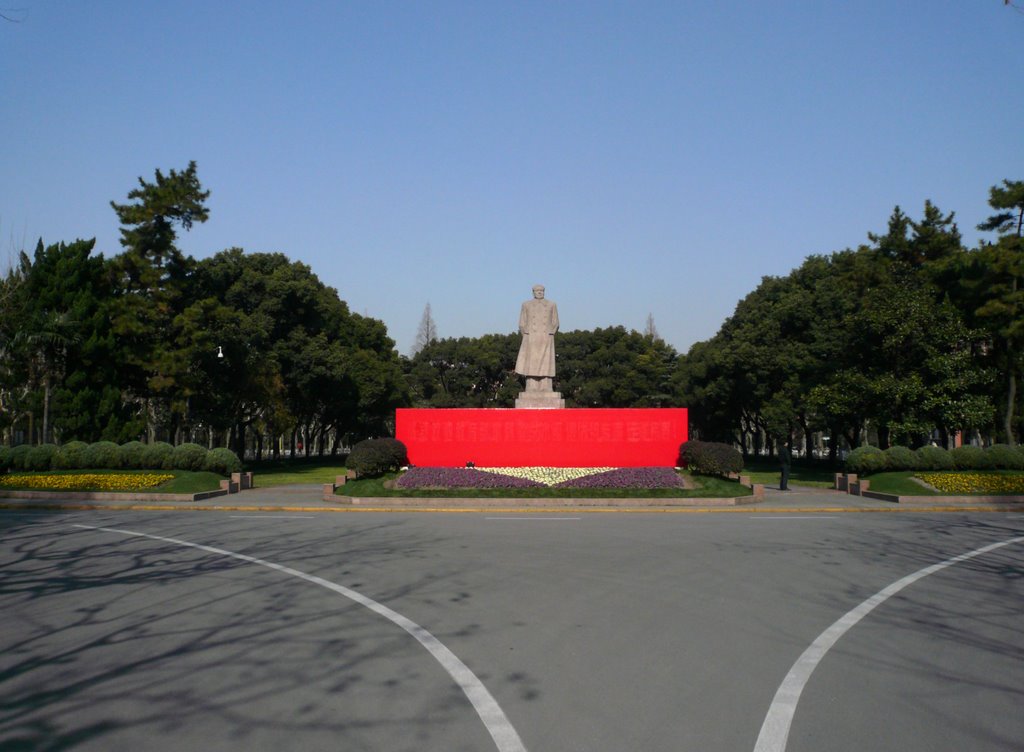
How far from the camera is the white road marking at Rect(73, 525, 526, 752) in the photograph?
16.4ft

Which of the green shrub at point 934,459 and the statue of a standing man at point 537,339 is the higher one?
the statue of a standing man at point 537,339

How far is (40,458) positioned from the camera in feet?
83.7

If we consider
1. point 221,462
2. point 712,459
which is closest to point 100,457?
point 221,462

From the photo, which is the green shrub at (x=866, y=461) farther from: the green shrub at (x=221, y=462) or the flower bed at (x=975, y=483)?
the green shrub at (x=221, y=462)

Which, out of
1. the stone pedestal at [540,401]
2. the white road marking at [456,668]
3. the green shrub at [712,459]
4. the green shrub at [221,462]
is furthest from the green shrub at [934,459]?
the green shrub at [221,462]

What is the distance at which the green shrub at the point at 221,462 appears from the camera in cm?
2642

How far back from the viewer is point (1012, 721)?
5254 millimetres

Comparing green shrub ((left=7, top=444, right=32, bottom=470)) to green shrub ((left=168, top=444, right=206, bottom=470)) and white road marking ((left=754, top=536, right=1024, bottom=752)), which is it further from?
white road marking ((left=754, top=536, right=1024, bottom=752))

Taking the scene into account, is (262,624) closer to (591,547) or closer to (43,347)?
(591,547)

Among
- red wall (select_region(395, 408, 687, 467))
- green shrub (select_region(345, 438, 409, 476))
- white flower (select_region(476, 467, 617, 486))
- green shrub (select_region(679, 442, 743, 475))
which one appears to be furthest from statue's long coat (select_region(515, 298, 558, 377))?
green shrub (select_region(679, 442, 743, 475))

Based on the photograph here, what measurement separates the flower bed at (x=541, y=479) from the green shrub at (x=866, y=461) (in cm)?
637

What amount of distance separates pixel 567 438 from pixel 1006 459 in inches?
504

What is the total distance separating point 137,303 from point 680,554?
91.1 feet

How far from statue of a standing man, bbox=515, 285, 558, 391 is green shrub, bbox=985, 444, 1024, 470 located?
43.9ft
